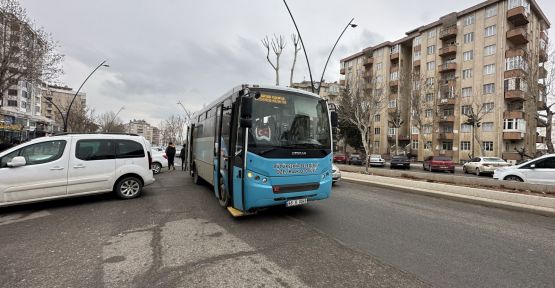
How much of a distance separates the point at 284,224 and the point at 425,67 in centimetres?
4986

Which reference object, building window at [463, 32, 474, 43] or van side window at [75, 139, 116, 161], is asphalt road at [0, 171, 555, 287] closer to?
van side window at [75, 139, 116, 161]

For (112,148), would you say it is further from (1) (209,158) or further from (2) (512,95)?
(2) (512,95)

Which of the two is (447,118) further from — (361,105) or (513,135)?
(361,105)

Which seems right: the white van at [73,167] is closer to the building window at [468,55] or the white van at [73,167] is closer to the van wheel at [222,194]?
the van wheel at [222,194]

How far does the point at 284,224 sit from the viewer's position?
555 centimetres

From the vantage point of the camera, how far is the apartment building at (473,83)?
1352 inches

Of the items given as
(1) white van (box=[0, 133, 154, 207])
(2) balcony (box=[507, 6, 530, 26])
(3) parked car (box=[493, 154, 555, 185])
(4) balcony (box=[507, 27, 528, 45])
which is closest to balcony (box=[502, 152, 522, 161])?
(4) balcony (box=[507, 27, 528, 45])

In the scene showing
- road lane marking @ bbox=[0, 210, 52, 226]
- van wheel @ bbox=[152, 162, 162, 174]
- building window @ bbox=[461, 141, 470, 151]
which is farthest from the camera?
building window @ bbox=[461, 141, 470, 151]

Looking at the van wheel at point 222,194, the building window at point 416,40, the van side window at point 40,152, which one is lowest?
the van wheel at point 222,194

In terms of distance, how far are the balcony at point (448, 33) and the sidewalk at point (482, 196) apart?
42085 millimetres

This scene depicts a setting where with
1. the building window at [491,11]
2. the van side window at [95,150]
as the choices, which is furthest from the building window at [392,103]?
the van side window at [95,150]

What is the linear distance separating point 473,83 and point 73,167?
48.1 meters

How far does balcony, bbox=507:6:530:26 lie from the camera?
112 feet

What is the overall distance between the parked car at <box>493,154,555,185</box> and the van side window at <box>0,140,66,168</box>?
15.9 meters
